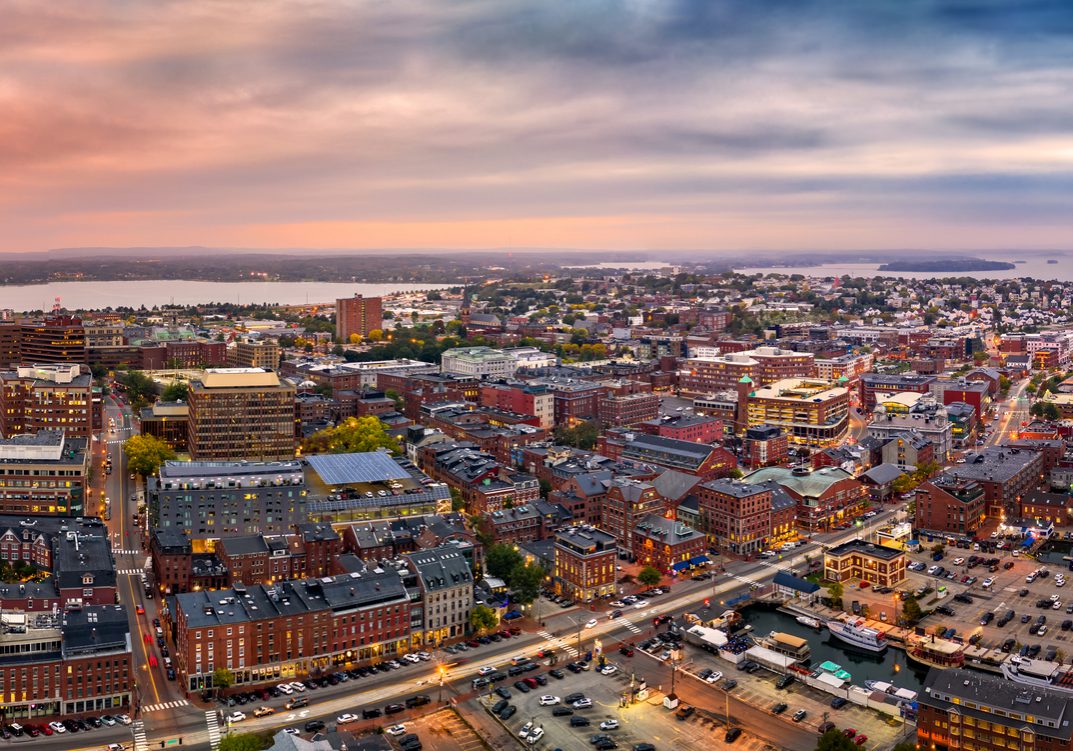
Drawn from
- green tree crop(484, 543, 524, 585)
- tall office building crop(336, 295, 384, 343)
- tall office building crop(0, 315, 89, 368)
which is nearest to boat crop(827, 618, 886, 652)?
green tree crop(484, 543, 524, 585)

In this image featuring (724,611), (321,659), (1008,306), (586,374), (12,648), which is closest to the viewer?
(12,648)

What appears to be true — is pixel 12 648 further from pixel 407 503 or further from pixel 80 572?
pixel 407 503

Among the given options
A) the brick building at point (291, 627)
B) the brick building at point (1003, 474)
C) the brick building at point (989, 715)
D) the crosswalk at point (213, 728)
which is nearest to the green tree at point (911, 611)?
the brick building at point (989, 715)

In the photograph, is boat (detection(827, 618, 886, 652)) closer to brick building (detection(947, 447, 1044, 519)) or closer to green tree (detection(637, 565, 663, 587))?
green tree (detection(637, 565, 663, 587))

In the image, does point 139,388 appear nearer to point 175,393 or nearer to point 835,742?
point 175,393

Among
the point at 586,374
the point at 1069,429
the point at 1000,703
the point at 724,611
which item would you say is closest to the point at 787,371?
the point at 586,374

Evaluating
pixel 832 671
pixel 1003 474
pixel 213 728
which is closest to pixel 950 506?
pixel 1003 474
